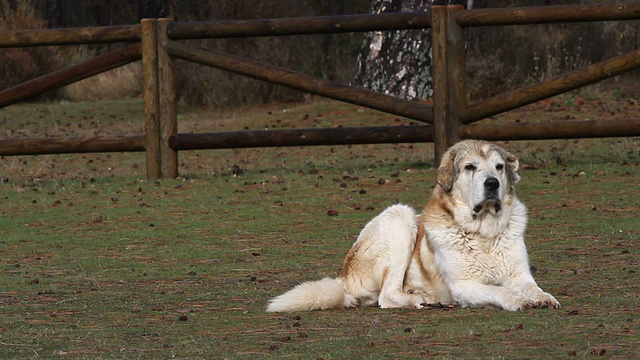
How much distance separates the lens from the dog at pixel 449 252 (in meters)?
7.13

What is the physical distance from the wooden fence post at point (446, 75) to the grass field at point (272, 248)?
1.98ft

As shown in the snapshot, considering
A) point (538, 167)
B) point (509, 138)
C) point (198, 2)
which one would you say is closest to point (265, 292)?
point (509, 138)

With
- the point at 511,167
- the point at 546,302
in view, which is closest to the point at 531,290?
the point at 546,302

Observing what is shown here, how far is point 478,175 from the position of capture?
7.32 metres

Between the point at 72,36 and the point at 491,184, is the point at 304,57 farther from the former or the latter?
the point at 491,184

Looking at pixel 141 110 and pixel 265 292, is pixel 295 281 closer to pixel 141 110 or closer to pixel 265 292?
pixel 265 292

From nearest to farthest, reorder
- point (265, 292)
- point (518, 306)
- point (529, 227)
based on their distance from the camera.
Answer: point (518, 306) < point (265, 292) < point (529, 227)

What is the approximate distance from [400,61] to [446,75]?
6.01 meters

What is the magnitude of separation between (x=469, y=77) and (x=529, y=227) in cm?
1044

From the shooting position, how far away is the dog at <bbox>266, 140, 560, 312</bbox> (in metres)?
7.13

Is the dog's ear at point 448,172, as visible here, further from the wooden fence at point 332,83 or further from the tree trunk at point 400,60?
the tree trunk at point 400,60

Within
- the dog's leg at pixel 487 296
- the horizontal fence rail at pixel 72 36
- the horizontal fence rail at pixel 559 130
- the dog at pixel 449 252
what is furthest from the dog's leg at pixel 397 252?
the horizontal fence rail at pixel 72 36

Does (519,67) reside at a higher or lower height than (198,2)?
lower

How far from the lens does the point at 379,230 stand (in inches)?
297
